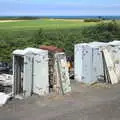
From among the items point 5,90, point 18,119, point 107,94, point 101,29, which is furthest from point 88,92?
point 101,29

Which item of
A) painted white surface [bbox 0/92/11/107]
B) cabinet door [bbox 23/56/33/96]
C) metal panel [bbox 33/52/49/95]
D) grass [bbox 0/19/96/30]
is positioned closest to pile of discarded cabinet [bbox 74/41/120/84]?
metal panel [bbox 33/52/49/95]

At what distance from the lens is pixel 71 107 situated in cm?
1171

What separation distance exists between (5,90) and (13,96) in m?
1.11

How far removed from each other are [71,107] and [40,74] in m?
2.03

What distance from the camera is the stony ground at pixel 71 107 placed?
35.2 ft

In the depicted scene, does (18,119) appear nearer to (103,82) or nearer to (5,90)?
(5,90)

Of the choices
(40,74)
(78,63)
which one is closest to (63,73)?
(40,74)

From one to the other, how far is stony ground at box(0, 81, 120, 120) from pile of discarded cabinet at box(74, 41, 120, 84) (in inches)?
44.9

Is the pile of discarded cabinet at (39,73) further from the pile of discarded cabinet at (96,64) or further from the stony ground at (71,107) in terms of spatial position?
the pile of discarded cabinet at (96,64)

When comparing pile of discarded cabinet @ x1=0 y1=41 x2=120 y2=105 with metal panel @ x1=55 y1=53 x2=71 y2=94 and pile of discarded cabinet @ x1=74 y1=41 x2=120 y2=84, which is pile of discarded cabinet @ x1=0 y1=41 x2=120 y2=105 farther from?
pile of discarded cabinet @ x1=74 y1=41 x2=120 y2=84

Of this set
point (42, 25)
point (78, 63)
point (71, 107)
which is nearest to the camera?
point (71, 107)

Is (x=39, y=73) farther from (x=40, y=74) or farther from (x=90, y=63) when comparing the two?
(x=90, y=63)

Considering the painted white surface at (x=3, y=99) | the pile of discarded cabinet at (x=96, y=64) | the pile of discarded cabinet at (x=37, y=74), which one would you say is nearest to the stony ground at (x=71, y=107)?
the painted white surface at (x=3, y=99)

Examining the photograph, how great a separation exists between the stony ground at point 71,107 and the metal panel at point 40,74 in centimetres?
35
